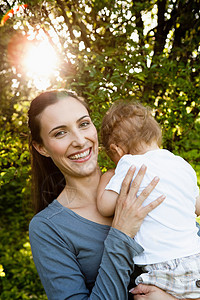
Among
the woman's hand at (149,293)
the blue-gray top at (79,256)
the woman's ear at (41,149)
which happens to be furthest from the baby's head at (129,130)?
the woman's hand at (149,293)

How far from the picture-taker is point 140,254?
1.65 metres

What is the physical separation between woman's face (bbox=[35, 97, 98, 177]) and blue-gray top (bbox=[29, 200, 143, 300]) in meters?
0.28

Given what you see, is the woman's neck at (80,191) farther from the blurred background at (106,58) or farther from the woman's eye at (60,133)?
the blurred background at (106,58)

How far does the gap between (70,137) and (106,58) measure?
4.88 feet

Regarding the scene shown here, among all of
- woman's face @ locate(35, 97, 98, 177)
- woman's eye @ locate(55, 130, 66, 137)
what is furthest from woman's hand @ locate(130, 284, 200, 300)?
woman's eye @ locate(55, 130, 66, 137)

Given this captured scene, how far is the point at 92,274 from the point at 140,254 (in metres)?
0.29

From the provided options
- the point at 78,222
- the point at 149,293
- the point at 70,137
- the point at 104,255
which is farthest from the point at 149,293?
the point at 70,137

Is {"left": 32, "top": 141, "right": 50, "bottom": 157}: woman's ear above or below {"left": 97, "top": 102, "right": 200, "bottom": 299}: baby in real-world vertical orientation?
above

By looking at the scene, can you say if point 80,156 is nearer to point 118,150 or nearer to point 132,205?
point 118,150

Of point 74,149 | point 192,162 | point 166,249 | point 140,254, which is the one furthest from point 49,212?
point 192,162

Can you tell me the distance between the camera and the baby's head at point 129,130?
196 centimetres

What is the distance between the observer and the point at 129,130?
1.99 meters

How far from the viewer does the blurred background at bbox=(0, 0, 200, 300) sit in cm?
280

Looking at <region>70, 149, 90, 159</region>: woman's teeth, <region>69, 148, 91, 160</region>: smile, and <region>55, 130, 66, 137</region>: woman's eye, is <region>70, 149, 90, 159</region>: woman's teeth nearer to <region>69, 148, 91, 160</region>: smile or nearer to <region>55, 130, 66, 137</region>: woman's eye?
<region>69, 148, 91, 160</region>: smile
